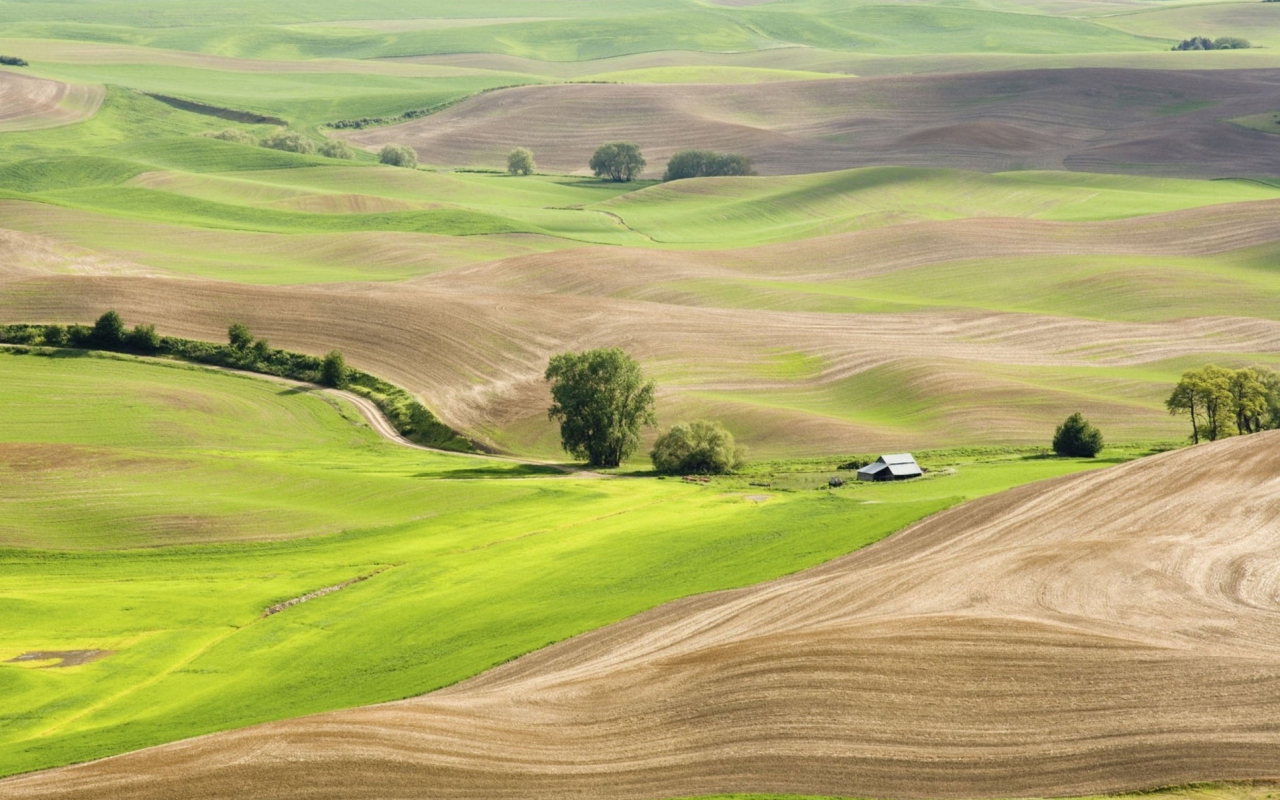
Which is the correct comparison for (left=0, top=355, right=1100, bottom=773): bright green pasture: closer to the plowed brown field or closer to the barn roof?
the barn roof

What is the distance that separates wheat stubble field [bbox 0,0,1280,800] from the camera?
115 feet

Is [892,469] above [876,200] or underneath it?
underneath

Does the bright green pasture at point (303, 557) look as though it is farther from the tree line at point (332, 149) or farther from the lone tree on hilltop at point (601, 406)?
the tree line at point (332, 149)

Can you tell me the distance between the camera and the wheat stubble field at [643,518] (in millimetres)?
35031

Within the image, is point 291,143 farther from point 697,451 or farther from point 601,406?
point 697,451

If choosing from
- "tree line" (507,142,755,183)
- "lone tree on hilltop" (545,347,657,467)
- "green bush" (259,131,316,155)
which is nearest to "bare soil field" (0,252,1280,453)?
"lone tree on hilltop" (545,347,657,467)

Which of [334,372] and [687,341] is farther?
[687,341]

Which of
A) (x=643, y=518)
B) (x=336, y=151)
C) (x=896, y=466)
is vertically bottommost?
(x=643, y=518)

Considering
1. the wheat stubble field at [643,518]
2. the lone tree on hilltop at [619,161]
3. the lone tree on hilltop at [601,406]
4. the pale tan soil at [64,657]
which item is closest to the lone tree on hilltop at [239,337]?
the wheat stubble field at [643,518]


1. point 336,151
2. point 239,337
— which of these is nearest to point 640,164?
point 336,151

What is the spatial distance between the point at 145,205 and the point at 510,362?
72.5m

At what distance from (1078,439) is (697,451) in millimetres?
20878

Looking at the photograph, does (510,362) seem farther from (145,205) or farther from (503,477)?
(145,205)

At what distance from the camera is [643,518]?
2589 inches
